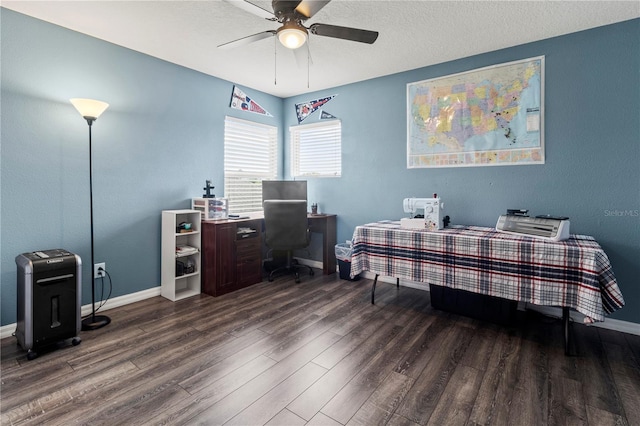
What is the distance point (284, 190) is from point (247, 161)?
694 millimetres

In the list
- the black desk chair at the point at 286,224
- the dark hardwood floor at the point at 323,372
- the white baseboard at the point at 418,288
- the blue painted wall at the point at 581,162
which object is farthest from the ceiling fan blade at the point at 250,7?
the white baseboard at the point at 418,288

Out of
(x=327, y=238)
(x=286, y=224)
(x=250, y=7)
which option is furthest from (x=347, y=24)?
(x=327, y=238)

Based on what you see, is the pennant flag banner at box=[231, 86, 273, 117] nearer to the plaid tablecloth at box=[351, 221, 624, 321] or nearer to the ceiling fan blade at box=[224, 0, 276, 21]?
the ceiling fan blade at box=[224, 0, 276, 21]

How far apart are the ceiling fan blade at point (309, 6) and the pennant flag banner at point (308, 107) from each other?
7.48 ft

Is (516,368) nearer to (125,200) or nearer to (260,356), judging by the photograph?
(260,356)

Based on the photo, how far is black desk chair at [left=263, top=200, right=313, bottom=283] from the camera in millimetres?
3684

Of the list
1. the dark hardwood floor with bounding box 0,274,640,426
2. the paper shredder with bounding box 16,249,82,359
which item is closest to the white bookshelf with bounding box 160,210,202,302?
the dark hardwood floor with bounding box 0,274,640,426

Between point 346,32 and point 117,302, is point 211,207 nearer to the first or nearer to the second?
point 117,302

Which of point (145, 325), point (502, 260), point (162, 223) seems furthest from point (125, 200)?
point (502, 260)

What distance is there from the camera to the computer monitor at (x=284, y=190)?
4.21m

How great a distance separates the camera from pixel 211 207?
11.7ft

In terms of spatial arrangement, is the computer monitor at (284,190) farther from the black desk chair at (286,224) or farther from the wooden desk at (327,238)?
the black desk chair at (286,224)

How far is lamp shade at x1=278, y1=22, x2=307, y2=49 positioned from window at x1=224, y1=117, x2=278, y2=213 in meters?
2.09

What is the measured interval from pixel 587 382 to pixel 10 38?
15.5 feet
